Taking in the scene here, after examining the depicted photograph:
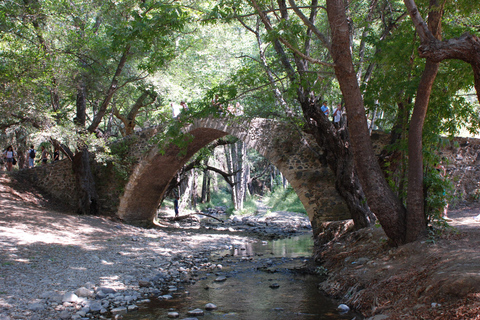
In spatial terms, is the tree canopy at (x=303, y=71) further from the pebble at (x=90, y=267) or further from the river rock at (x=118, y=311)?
the river rock at (x=118, y=311)

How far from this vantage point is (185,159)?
12211 mm

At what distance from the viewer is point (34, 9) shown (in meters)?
8.04

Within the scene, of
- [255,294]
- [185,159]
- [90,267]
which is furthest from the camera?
[185,159]

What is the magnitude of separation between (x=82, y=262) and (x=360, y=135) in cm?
442

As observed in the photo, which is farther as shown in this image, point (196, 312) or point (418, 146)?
point (418, 146)

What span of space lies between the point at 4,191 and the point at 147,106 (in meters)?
5.13

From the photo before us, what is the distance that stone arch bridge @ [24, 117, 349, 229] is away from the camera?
8.07 meters

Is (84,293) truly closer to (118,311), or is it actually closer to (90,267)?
(118,311)

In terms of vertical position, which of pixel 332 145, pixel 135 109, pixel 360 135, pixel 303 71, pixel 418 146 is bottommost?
pixel 418 146

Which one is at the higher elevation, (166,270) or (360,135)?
(360,135)

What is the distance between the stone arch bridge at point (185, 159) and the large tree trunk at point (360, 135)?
3397 mm

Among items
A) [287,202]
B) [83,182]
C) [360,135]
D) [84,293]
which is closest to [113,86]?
[83,182]

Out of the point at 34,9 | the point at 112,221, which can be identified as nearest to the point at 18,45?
the point at 34,9

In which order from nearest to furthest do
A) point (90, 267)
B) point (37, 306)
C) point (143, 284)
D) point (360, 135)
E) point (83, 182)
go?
point (37, 306)
point (360, 135)
point (143, 284)
point (90, 267)
point (83, 182)
